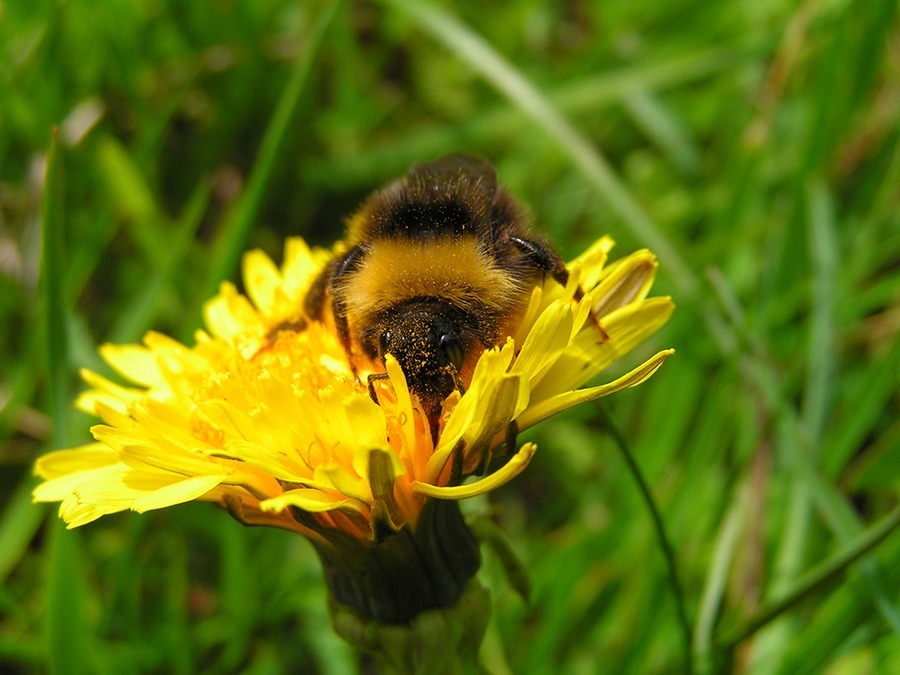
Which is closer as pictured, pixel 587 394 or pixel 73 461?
pixel 587 394

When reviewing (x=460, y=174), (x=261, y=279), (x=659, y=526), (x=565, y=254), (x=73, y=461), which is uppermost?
(x=565, y=254)

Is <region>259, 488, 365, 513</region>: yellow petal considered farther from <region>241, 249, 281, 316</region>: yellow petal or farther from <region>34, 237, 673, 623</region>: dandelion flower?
<region>241, 249, 281, 316</region>: yellow petal

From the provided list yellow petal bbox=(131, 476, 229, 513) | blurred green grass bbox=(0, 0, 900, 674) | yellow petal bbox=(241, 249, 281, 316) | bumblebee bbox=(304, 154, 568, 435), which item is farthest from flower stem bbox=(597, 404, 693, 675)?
yellow petal bbox=(241, 249, 281, 316)

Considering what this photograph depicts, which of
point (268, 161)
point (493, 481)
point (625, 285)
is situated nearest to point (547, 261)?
point (625, 285)

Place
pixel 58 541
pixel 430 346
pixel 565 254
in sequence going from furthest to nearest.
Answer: pixel 565 254 → pixel 58 541 → pixel 430 346

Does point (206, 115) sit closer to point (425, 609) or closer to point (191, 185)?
point (191, 185)

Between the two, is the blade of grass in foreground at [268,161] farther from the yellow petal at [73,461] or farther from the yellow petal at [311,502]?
the yellow petal at [311,502]

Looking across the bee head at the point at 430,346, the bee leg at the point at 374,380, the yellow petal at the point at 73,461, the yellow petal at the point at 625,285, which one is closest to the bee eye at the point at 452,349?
the bee head at the point at 430,346

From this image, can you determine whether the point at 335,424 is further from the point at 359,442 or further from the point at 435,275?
the point at 435,275
